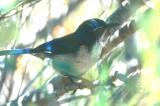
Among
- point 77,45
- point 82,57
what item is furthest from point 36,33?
point 82,57

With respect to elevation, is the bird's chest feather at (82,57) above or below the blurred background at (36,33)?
below

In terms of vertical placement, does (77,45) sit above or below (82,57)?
above

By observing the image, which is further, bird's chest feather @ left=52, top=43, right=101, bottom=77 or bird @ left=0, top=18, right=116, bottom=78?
bird @ left=0, top=18, right=116, bottom=78

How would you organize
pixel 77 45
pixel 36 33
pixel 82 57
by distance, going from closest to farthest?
pixel 82 57
pixel 77 45
pixel 36 33

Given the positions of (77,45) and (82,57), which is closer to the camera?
(82,57)

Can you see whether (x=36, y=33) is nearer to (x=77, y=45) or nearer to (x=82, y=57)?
(x=77, y=45)

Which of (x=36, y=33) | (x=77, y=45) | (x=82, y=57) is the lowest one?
(x=82, y=57)

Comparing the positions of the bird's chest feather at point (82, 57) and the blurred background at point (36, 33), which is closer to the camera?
the bird's chest feather at point (82, 57)

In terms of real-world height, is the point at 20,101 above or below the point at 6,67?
below

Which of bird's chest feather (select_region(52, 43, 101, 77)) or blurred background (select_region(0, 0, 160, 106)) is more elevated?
blurred background (select_region(0, 0, 160, 106))

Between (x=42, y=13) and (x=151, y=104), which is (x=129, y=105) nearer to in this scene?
(x=151, y=104)

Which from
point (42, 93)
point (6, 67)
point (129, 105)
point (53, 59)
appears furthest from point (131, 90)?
point (6, 67)
